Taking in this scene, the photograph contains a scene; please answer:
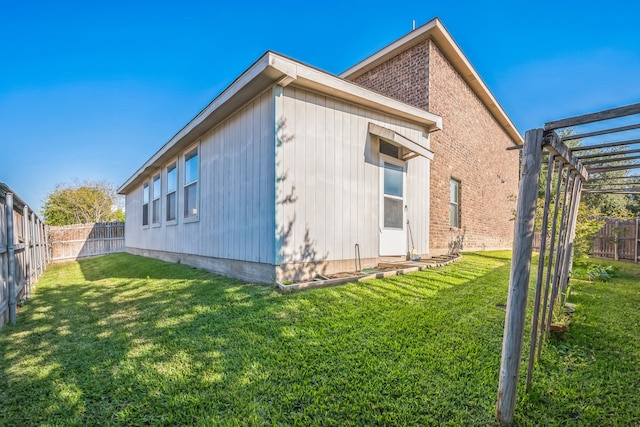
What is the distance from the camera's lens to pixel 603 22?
878 cm

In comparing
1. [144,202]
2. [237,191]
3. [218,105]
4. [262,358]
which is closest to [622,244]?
[237,191]

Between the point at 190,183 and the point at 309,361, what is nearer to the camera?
the point at 309,361

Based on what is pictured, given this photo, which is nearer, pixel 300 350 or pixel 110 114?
pixel 300 350

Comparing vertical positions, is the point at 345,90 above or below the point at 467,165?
above

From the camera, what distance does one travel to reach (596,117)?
72.4 inches

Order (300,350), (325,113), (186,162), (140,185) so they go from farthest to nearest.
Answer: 1. (140,185)
2. (186,162)
3. (325,113)
4. (300,350)

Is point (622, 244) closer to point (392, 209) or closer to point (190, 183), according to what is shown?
point (392, 209)

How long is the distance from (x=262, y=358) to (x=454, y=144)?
30.1ft

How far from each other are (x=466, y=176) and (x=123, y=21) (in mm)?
12757

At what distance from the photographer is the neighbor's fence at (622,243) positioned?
33.7ft

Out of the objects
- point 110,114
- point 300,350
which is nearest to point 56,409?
point 300,350

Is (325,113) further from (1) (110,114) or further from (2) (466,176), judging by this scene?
(1) (110,114)

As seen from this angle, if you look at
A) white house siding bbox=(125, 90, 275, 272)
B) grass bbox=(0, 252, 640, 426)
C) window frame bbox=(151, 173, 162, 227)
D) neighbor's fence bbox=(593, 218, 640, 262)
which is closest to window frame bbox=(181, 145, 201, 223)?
Answer: white house siding bbox=(125, 90, 275, 272)

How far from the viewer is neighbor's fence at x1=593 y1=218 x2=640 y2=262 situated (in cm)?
1027
